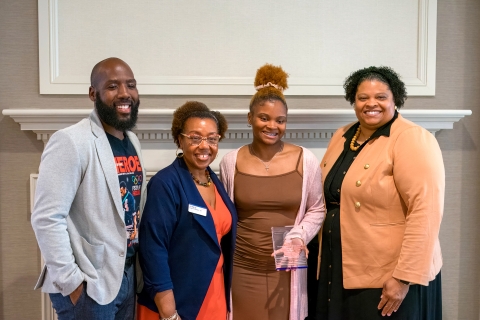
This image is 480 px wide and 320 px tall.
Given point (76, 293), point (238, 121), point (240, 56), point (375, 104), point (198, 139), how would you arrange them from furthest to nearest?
point (240, 56) < point (238, 121) < point (375, 104) < point (198, 139) < point (76, 293)

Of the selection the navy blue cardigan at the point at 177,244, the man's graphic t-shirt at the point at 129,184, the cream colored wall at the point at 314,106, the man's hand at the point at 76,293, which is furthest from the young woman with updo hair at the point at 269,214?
the man's hand at the point at 76,293

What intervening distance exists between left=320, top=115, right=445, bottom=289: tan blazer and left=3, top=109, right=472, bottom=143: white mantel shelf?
0.52 m

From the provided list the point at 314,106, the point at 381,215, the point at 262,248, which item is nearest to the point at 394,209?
the point at 381,215

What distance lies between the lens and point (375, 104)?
2.03 metres

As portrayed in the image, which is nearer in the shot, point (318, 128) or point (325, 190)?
point (325, 190)

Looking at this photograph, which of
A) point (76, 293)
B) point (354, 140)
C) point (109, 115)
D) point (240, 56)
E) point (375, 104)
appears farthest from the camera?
point (240, 56)

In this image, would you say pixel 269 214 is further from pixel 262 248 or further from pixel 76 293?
pixel 76 293

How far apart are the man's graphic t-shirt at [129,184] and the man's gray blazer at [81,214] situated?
3.0 inches

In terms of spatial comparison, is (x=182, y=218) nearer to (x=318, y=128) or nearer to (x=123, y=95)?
(x=123, y=95)

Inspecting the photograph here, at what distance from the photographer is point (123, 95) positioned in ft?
5.61

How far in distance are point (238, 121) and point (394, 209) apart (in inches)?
39.1

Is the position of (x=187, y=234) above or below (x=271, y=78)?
below

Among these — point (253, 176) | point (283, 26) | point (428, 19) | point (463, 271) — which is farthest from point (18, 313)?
point (428, 19)

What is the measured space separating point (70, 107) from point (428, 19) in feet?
7.37
